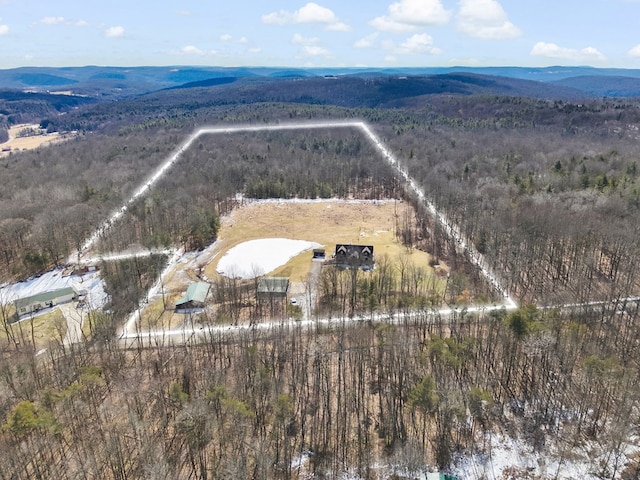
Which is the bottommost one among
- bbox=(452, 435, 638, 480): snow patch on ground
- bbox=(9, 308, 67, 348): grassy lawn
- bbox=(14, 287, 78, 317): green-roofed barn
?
bbox=(452, 435, 638, 480): snow patch on ground

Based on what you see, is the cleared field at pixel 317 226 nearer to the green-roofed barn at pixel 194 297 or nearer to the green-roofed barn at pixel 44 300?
the green-roofed barn at pixel 194 297

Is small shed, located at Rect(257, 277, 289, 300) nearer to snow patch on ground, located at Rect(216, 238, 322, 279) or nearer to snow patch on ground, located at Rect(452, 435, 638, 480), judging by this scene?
snow patch on ground, located at Rect(216, 238, 322, 279)

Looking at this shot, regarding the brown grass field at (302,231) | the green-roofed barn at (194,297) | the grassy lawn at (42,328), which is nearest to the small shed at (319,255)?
the brown grass field at (302,231)

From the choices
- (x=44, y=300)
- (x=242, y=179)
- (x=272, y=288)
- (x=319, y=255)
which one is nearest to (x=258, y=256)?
(x=319, y=255)

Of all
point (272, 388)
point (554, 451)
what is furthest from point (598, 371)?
point (272, 388)

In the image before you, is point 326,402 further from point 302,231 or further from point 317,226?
point 317,226

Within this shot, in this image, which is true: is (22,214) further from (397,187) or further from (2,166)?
(397,187)

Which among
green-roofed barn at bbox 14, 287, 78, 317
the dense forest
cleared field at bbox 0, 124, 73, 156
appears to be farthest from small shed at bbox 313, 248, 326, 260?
cleared field at bbox 0, 124, 73, 156
